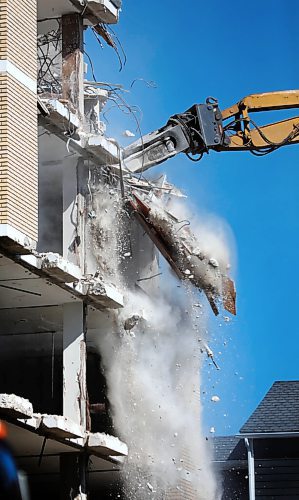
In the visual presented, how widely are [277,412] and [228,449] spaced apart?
5.28 metres

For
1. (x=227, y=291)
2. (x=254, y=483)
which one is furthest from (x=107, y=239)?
(x=254, y=483)

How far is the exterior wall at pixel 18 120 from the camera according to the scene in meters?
14.6

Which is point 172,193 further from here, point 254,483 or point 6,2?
point 254,483

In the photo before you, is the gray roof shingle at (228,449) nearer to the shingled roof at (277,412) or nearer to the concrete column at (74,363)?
the shingled roof at (277,412)

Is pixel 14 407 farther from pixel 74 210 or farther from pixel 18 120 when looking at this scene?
pixel 74 210

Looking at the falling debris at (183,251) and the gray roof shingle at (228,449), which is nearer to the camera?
the falling debris at (183,251)

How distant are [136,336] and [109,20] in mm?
6785

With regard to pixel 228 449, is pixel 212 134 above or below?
above

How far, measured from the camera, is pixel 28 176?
1523cm

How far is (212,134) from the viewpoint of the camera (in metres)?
19.2

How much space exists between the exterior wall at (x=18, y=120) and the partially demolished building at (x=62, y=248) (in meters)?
0.02

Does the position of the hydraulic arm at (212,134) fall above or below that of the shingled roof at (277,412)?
above

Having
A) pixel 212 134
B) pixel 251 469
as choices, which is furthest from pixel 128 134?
pixel 251 469

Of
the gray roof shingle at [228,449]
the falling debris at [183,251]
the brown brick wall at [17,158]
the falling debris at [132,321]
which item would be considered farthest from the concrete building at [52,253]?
the gray roof shingle at [228,449]
